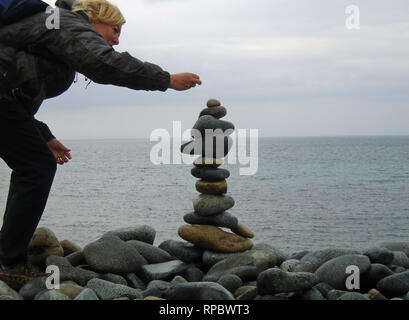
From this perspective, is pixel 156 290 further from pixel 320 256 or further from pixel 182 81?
pixel 320 256

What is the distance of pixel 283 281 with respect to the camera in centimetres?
468

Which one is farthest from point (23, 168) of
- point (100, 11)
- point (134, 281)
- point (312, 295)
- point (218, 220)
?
point (312, 295)

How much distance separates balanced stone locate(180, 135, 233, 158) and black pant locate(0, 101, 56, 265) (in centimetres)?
191

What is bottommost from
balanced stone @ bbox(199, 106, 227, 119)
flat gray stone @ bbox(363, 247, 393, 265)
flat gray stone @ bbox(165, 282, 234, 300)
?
flat gray stone @ bbox(165, 282, 234, 300)

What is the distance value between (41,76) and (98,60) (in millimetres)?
477

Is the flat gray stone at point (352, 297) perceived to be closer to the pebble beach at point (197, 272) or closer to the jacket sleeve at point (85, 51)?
the pebble beach at point (197, 272)

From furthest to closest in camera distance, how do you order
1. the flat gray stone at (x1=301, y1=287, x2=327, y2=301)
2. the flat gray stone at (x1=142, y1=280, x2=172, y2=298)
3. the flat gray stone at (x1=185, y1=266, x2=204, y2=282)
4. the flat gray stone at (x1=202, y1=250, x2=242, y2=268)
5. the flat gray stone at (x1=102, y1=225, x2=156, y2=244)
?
the flat gray stone at (x1=102, y1=225, x2=156, y2=244) → the flat gray stone at (x1=202, y1=250, x2=242, y2=268) → the flat gray stone at (x1=185, y1=266, x2=204, y2=282) → the flat gray stone at (x1=142, y1=280, x2=172, y2=298) → the flat gray stone at (x1=301, y1=287, x2=327, y2=301)

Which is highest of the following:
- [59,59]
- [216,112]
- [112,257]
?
[59,59]

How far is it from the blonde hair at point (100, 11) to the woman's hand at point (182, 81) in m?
0.68

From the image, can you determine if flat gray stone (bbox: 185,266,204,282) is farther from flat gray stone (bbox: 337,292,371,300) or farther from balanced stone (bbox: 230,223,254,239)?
flat gray stone (bbox: 337,292,371,300)

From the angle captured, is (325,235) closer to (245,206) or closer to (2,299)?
(245,206)

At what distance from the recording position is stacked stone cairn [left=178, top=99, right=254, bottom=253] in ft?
20.1

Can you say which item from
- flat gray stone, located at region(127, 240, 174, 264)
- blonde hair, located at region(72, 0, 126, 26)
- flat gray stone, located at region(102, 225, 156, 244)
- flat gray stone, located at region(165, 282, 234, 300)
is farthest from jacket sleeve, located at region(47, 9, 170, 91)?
flat gray stone, located at region(102, 225, 156, 244)

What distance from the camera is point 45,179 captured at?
4.55m
